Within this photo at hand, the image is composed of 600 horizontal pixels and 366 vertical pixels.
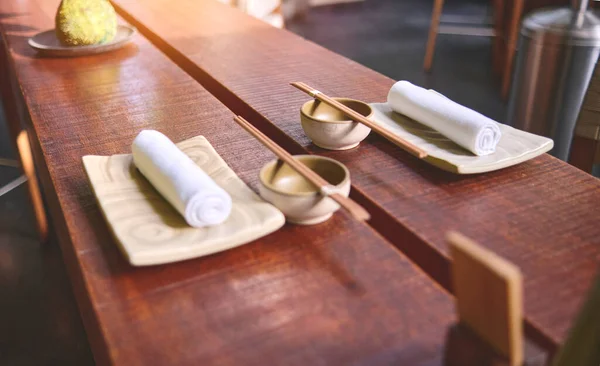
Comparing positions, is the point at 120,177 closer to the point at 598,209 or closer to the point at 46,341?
the point at 598,209

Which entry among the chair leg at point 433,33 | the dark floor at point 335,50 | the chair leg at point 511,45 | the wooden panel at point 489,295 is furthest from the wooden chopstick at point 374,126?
the chair leg at point 433,33

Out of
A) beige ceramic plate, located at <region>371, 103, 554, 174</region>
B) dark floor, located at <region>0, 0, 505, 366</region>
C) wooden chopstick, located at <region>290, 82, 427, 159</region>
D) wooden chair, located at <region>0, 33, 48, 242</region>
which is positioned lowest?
dark floor, located at <region>0, 0, 505, 366</region>

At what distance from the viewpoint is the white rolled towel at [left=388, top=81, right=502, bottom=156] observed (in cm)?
92

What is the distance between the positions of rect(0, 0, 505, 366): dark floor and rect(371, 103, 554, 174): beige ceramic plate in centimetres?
106

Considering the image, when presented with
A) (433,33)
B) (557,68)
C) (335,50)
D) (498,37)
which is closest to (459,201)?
(557,68)

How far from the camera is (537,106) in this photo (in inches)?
87.0

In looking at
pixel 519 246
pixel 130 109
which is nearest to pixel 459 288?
pixel 519 246

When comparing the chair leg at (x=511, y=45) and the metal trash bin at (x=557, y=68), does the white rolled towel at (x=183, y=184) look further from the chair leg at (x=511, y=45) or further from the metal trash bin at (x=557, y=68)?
the chair leg at (x=511, y=45)

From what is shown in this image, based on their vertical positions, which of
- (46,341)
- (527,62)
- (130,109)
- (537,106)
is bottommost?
(46,341)

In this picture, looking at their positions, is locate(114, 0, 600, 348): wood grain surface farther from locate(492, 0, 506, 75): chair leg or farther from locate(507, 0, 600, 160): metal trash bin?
locate(492, 0, 506, 75): chair leg

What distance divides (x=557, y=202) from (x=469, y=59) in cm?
357

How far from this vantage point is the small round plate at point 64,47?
1.49 metres

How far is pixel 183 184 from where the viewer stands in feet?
2.42

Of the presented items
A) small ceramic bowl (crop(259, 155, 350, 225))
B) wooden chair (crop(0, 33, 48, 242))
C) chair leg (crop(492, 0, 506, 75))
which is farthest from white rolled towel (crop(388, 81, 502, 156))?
chair leg (crop(492, 0, 506, 75))
